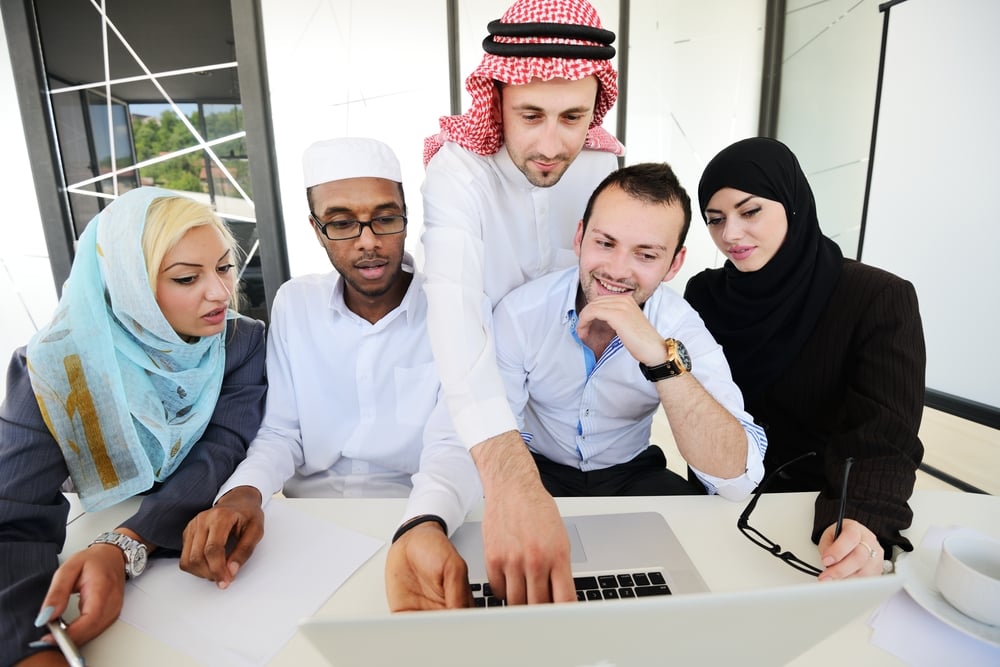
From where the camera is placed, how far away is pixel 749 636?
421 mm

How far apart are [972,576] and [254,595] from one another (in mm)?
1022

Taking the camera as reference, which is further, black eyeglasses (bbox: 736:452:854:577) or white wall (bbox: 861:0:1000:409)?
white wall (bbox: 861:0:1000:409)

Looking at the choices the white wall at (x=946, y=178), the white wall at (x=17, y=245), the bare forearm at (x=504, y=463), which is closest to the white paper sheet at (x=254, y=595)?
the bare forearm at (x=504, y=463)

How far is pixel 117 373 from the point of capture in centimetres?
110

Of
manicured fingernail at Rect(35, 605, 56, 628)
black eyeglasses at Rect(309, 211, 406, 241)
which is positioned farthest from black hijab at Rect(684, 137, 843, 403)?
manicured fingernail at Rect(35, 605, 56, 628)

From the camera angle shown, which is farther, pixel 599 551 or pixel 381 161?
pixel 381 161

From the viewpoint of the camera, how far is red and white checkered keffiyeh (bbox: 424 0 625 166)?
50.7 inches

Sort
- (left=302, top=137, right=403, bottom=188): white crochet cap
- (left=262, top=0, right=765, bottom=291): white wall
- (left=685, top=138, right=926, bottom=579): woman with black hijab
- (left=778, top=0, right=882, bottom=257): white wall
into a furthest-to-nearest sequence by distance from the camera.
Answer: (left=262, top=0, right=765, bottom=291): white wall, (left=778, top=0, right=882, bottom=257): white wall, (left=302, top=137, right=403, bottom=188): white crochet cap, (left=685, top=138, right=926, bottom=579): woman with black hijab

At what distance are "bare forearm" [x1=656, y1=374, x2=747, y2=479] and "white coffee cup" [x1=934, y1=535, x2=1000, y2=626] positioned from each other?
367mm

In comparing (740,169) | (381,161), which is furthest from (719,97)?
(381,161)

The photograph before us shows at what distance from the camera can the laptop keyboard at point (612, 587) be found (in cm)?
77

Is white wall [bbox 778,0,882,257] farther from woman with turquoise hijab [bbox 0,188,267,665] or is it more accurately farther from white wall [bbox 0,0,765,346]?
woman with turquoise hijab [bbox 0,188,267,665]

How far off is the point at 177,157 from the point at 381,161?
307 centimetres

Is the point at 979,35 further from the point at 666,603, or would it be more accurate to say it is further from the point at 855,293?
the point at 666,603
